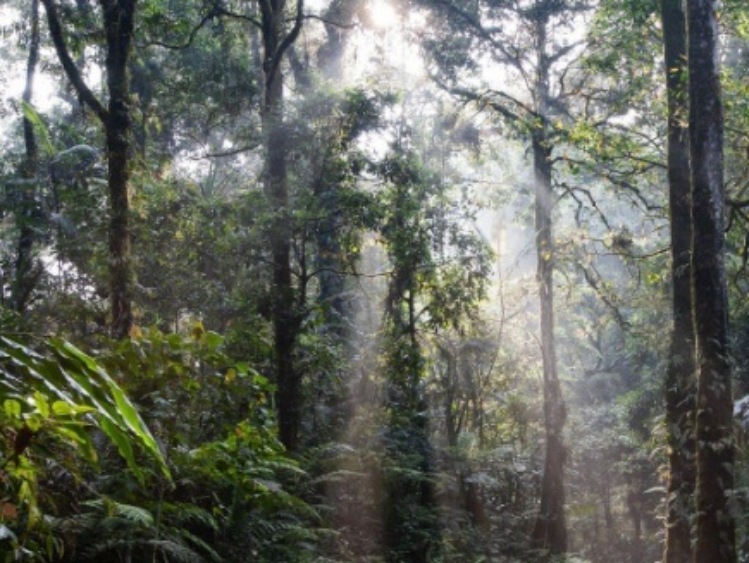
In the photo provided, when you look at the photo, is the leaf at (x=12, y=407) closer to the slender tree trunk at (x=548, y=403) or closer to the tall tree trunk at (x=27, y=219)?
the tall tree trunk at (x=27, y=219)

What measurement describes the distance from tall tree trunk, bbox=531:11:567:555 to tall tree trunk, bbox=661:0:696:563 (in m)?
4.65

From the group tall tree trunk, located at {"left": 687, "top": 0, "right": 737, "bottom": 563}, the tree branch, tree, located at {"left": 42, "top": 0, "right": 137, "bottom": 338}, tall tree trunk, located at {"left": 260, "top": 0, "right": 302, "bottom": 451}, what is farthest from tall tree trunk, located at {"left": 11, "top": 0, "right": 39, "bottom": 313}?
tall tree trunk, located at {"left": 687, "top": 0, "right": 737, "bottom": 563}

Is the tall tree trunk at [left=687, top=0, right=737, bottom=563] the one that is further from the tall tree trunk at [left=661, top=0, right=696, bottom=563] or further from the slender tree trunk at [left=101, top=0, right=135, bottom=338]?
the slender tree trunk at [left=101, top=0, right=135, bottom=338]

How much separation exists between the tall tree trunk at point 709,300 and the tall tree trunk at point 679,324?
1.85 m

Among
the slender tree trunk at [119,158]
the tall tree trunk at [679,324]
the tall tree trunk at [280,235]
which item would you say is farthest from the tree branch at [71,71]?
the tall tree trunk at [679,324]

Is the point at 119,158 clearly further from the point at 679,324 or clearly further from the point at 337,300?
the point at 337,300

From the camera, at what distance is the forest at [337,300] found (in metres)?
4.59

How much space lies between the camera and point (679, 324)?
9906 mm

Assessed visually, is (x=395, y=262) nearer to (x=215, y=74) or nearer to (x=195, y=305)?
(x=195, y=305)

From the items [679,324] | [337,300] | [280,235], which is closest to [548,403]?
[337,300]

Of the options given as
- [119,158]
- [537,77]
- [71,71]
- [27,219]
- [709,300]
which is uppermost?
[537,77]

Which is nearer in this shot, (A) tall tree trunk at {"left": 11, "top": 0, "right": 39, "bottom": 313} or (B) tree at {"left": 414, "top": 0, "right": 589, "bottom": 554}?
(A) tall tree trunk at {"left": 11, "top": 0, "right": 39, "bottom": 313}

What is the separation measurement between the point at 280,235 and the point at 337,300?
7.66 metres

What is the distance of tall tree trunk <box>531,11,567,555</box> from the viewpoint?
15.7 m
